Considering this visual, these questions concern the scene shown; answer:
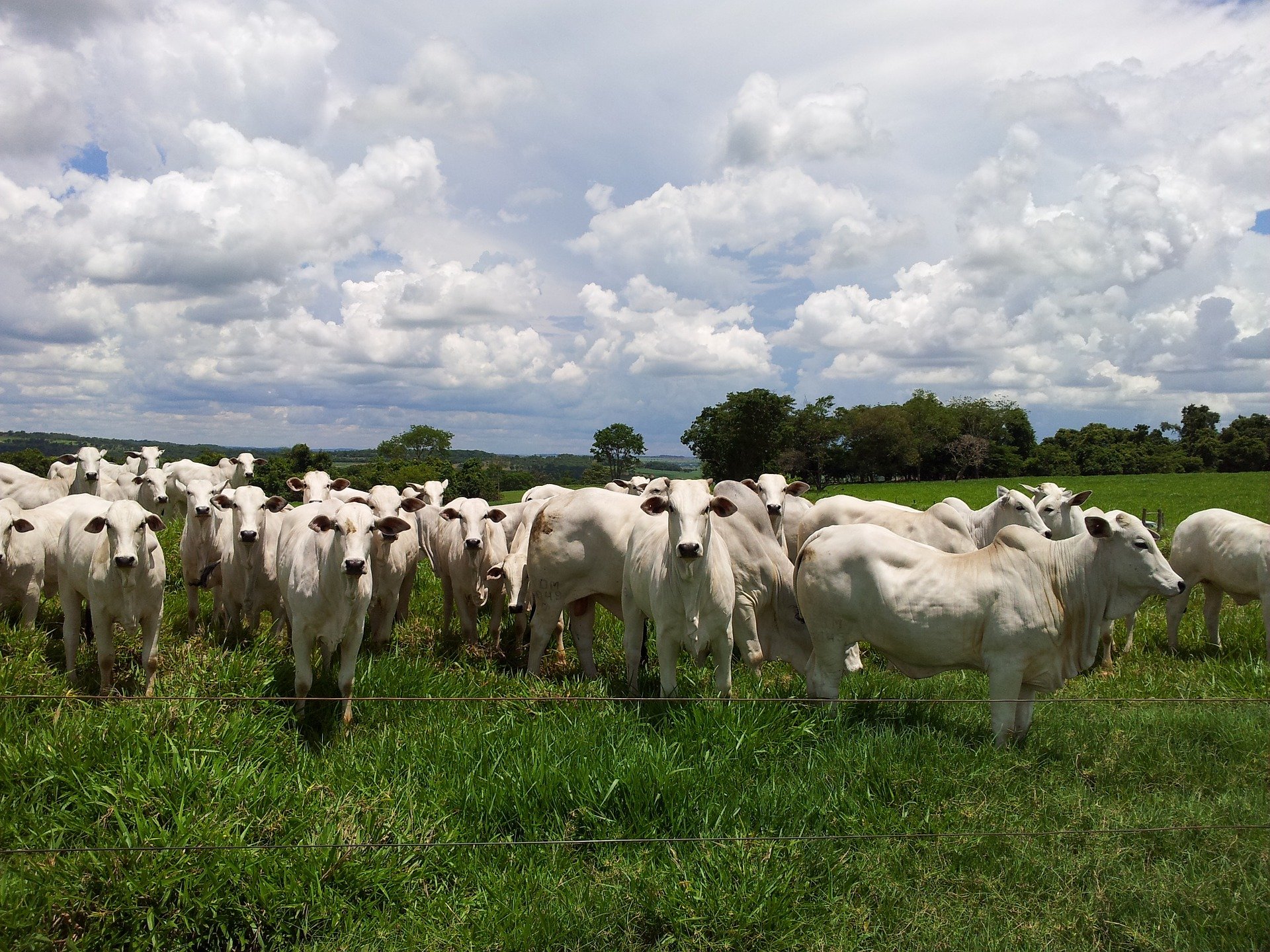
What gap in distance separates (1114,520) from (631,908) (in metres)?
4.74

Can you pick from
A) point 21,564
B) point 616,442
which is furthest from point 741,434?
point 21,564

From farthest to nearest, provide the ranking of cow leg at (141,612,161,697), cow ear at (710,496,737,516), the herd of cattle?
1. cow leg at (141,612,161,697)
2. cow ear at (710,496,737,516)
3. the herd of cattle

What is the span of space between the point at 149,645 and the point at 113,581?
667mm

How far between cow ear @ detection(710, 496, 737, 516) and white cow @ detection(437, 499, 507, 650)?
3.59 meters

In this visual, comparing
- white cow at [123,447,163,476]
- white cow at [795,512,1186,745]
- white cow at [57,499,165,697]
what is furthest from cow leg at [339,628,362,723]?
white cow at [123,447,163,476]

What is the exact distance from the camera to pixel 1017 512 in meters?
11.0

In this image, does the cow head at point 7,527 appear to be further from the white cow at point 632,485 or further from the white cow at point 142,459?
the white cow at point 142,459

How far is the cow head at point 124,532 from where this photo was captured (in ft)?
23.4

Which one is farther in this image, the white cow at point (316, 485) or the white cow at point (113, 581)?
the white cow at point (316, 485)

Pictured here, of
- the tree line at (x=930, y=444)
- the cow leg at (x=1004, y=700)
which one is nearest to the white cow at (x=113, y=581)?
the cow leg at (x=1004, y=700)

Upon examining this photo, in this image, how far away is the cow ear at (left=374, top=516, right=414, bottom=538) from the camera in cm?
723

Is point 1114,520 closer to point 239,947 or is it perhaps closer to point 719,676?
point 719,676

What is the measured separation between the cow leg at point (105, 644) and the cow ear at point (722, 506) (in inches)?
220

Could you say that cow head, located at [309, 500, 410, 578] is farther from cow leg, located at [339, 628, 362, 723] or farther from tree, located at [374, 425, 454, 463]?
tree, located at [374, 425, 454, 463]
